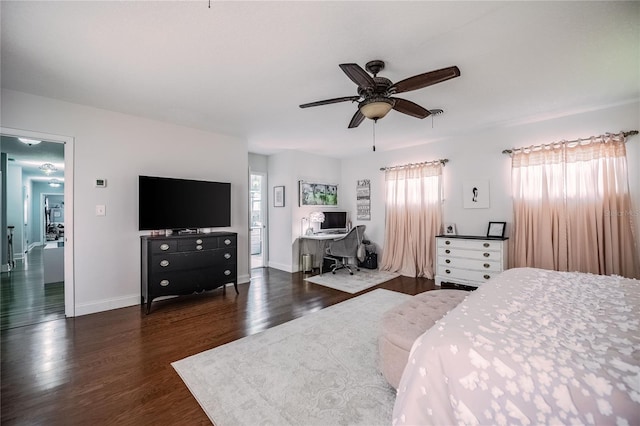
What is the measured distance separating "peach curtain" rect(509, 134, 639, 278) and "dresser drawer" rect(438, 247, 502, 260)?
37 centimetres

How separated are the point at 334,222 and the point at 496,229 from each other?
3.02 metres

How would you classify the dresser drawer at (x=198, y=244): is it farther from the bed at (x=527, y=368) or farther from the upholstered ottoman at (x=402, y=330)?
the bed at (x=527, y=368)

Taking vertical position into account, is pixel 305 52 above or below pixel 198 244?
above

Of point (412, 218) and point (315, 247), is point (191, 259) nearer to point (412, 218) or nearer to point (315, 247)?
point (315, 247)

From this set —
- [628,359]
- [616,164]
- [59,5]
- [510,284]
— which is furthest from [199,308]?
[616,164]

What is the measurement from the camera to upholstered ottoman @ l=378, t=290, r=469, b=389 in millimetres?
1629

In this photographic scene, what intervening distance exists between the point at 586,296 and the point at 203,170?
4460mm

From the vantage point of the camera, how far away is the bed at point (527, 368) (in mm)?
869

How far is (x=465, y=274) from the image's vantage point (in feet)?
13.4

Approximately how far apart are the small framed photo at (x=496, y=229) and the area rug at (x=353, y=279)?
5.69 feet

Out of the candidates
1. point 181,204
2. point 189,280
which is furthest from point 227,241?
point 181,204

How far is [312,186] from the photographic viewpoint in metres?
5.73

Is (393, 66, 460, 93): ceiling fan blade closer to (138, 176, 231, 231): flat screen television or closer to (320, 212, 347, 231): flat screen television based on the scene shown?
(138, 176, 231, 231): flat screen television

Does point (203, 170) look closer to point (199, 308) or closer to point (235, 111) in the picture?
point (235, 111)
